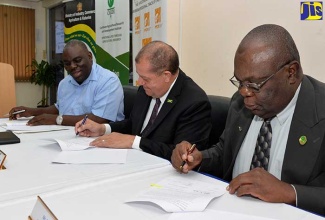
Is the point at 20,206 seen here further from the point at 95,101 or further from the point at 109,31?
the point at 109,31

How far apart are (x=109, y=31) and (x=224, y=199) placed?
12.7 ft

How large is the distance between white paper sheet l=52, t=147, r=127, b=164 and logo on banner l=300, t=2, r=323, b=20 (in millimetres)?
1690

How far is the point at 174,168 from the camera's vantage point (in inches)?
51.9

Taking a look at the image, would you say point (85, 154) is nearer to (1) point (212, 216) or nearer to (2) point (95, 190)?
(2) point (95, 190)

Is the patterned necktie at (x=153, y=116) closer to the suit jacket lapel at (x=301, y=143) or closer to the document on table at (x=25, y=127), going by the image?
the document on table at (x=25, y=127)

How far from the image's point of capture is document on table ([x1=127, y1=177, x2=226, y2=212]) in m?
0.92

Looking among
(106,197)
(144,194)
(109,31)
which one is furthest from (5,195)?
(109,31)

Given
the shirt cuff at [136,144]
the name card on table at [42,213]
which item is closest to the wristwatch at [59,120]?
the shirt cuff at [136,144]

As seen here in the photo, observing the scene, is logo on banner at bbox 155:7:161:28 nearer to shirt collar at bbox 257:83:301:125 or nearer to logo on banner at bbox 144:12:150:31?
logo on banner at bbox 144:12:150:31

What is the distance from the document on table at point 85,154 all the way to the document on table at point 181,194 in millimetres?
355

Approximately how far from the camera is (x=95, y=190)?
1.08 meters

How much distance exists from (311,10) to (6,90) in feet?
9.47

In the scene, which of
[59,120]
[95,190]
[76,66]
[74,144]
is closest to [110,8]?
[76,66]

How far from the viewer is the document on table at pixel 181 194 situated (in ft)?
3.01
